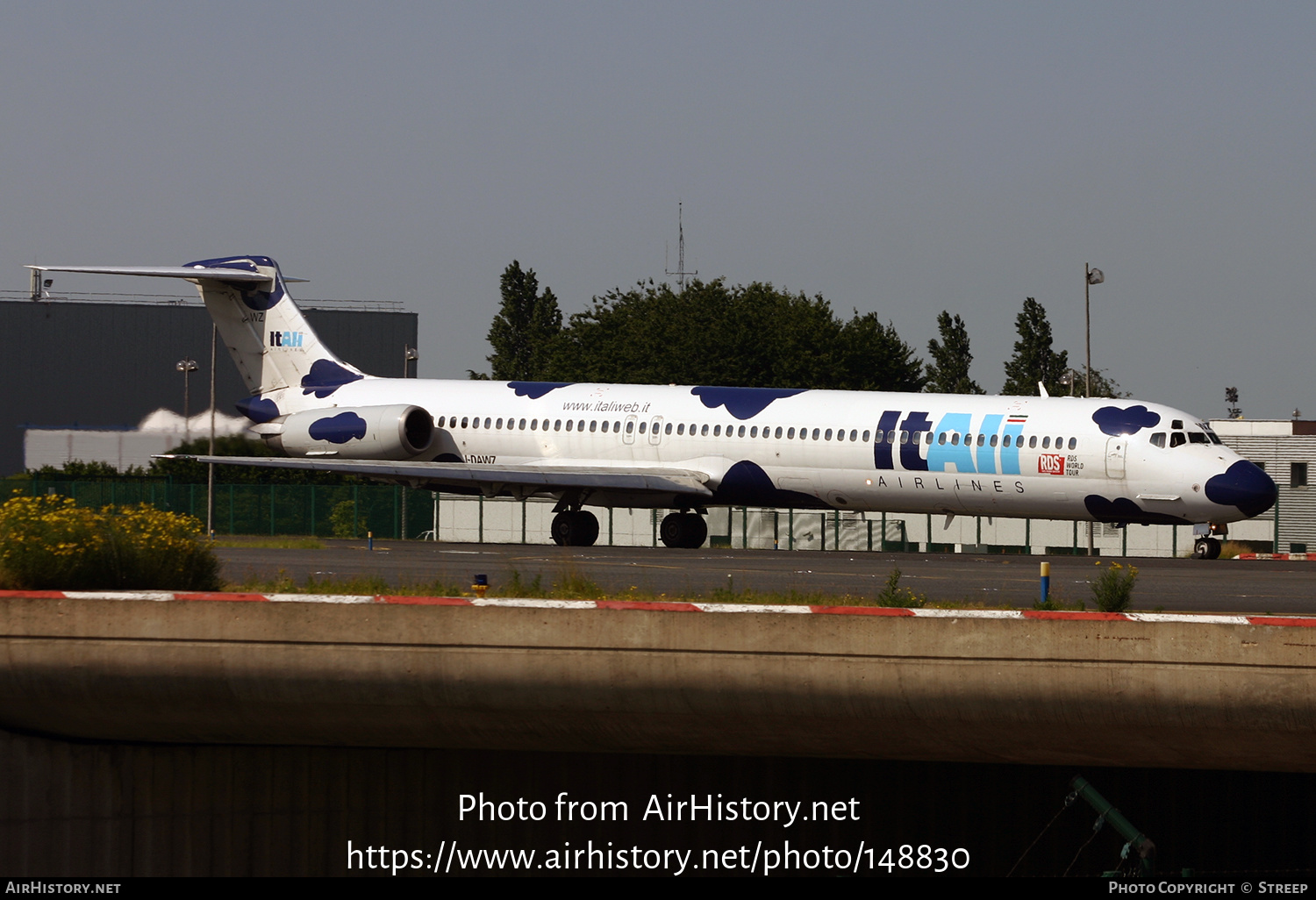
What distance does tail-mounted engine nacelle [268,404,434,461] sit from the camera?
34000 millimetres

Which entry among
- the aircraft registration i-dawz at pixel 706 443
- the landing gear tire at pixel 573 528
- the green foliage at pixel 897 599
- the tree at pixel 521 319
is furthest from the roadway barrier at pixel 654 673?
the tree at pixel 521 319

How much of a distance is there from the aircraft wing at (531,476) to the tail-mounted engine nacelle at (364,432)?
57.7 inches

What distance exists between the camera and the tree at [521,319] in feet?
329

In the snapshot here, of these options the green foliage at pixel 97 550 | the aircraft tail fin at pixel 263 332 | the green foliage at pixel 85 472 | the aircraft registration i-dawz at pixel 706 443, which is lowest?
the green foliage at pixel 85 472

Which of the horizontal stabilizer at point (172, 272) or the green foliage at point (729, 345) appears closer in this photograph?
the horizontal stabilizer at point (172, 272)

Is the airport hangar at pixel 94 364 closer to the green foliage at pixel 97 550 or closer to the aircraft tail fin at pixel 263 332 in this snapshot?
the aircraft tail fin at pixel 263 332

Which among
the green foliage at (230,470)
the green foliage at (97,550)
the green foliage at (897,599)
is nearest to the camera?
the green foliage at (97,550)

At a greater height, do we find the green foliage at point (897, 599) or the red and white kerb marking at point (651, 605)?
the red and white kerb marking at point (651, 605)

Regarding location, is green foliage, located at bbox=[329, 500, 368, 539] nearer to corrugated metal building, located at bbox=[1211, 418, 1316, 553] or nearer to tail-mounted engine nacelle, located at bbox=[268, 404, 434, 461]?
tail-mounted engine nacelle, located at bbox=[268, 404, 434, 461]

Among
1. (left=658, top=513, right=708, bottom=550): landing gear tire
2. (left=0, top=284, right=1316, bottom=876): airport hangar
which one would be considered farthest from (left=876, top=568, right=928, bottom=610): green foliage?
(left=658, top=513, right=708, bottom=550): landing gear tire

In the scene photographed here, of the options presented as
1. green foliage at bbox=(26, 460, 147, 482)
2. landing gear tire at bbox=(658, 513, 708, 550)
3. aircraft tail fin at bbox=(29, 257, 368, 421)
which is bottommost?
landing gear tire at bbox=(658, 513, 708, 550)

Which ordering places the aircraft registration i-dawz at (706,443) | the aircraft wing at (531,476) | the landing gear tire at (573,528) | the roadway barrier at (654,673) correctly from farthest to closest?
the landing gear tire at (573,528), the aircraft wing at (531,476), the aircraft registration i-dawz at (706,443), the roadway barrier at (654,673)

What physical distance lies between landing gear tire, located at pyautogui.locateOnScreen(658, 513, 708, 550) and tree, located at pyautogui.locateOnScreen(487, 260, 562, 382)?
6705 centimetres

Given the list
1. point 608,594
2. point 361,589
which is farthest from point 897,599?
point 361,589
